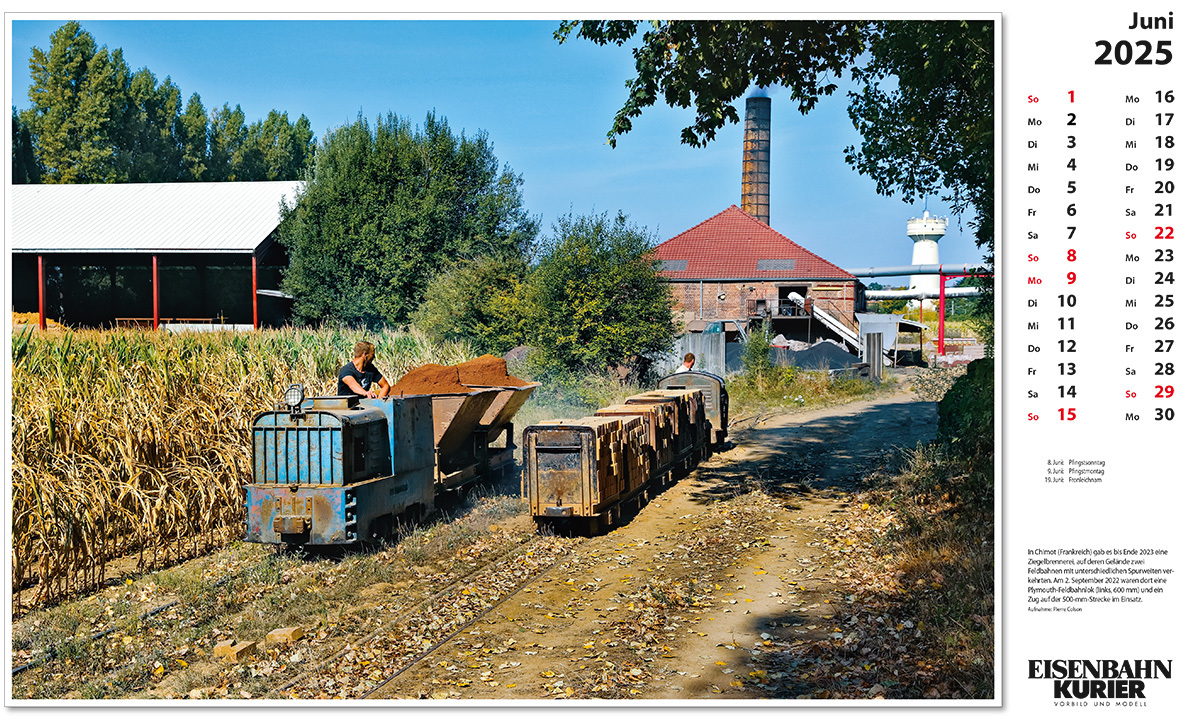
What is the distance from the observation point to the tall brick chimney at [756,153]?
43.6 m

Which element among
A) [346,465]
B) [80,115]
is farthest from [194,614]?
[80,115]

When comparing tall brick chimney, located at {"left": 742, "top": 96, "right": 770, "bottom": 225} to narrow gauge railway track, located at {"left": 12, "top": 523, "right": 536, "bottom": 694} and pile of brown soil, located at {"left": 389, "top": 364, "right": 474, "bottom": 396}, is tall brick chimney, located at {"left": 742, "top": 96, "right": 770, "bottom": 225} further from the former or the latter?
narrow gauge railway track, located at {"left": 12, "top": 523, "right": 536, "bottom": 694}

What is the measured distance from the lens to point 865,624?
22.2 ft

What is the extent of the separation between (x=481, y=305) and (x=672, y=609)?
634 inches

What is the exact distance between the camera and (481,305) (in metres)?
22.7

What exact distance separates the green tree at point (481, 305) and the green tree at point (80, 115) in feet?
44.4

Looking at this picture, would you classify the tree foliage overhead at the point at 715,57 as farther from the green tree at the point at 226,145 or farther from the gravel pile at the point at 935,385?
the green tree at the point at 226,145

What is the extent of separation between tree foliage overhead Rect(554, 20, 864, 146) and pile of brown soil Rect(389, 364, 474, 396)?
4128 millimetres

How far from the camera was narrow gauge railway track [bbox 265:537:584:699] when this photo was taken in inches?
232

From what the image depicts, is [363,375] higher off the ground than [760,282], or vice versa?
[760,282]

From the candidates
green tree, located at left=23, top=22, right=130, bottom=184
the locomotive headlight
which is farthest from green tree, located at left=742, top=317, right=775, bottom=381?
green tree, located at left=23, top=22, right=130, bottom=184

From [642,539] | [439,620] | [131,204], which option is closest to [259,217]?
[131,204]
